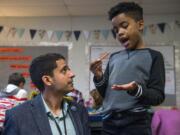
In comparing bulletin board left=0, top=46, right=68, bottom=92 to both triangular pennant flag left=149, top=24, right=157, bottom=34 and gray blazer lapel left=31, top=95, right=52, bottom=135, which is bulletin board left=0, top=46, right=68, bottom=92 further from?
gray blazer lapel left=31, top=95, right=52, bottom=135

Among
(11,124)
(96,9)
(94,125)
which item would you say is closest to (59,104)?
(11,124)

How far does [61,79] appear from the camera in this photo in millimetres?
1711

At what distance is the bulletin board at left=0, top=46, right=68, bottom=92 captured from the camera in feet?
19.2

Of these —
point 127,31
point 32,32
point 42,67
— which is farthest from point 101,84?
point 32,32

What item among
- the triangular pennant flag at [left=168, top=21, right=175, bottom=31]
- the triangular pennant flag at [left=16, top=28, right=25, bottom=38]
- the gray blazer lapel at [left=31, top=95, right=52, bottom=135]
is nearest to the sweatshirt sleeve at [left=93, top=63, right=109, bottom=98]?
the gray blazer lapel at [left=31, top=95, right=52, bottom=135]

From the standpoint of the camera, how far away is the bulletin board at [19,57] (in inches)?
231

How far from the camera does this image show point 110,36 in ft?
19.2

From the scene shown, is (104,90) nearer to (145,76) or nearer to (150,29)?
(145,76)

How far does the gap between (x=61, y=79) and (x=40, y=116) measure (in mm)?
249

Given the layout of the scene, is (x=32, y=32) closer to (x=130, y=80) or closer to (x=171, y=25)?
(x=171, y=25)

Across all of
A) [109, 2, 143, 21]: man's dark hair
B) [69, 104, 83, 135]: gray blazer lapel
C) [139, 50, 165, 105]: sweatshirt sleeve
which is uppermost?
[109, 2, 143, 21]: man's dark hair

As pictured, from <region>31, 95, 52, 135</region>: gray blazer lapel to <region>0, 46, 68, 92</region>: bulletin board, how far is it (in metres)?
4.26

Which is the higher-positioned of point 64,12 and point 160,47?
point 64,12

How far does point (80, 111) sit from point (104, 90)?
0.82ft
